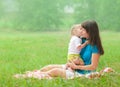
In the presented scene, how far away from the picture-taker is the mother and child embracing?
25.7 ft

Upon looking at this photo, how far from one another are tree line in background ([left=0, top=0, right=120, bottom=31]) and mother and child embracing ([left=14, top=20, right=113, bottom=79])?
49838 mm

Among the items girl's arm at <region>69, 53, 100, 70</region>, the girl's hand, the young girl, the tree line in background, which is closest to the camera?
girl's arm at <region>69, 53, 100, 70</region>

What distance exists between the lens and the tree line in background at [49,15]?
192 feet

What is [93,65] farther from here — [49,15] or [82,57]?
[49,15]

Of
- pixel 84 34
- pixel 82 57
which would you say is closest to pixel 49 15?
pixel 82 57

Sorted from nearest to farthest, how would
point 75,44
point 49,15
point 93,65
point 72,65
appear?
point 93,65 < point 72,65 < point 75,44 < point 49,15

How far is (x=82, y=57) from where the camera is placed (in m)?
8.31

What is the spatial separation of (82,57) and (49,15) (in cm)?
5453

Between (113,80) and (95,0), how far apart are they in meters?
54.8

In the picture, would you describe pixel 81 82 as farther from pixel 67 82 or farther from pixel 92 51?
pixel 92 51

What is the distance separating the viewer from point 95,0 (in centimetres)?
6175

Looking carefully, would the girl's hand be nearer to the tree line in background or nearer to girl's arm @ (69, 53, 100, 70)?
girl's arm @ (69, 53, 100, 70)

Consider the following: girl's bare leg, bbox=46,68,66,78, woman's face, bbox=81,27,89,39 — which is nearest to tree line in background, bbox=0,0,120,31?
woman's face, bbox=81,27,89,39

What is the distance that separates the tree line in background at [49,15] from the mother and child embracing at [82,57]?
4984 cm
